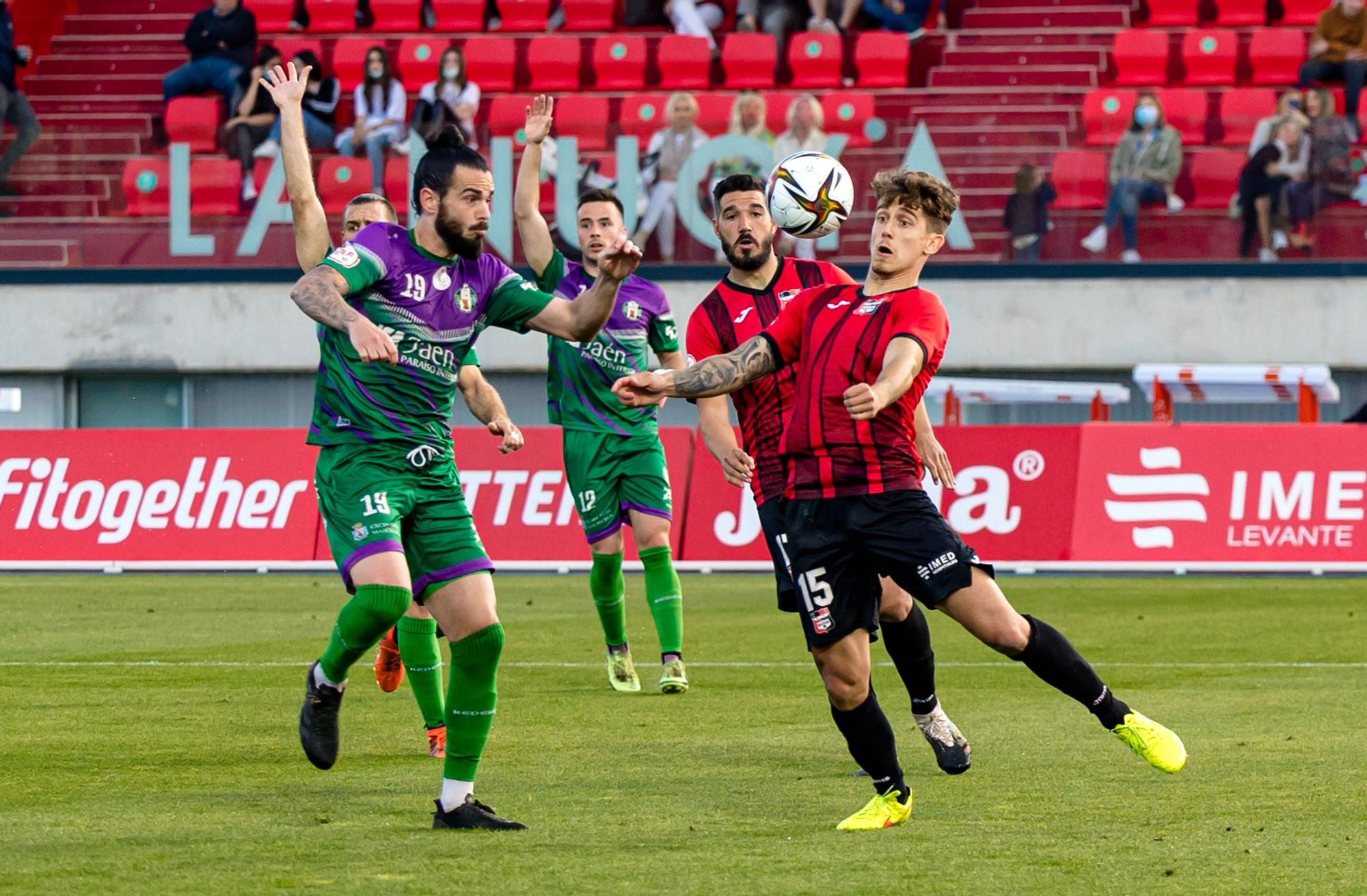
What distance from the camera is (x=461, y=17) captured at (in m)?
27.6

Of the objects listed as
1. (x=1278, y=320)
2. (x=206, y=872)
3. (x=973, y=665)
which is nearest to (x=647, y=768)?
(x=206, y=872)

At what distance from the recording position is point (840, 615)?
656cm

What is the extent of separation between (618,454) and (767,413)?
300 cm

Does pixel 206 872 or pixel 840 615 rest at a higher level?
pixel 840 615

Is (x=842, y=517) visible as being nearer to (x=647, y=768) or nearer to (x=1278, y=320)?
(x=647, y=768)

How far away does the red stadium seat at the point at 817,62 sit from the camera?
84.5ft

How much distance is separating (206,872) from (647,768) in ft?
7.86

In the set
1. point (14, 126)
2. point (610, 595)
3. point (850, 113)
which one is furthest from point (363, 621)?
point (14, 126)

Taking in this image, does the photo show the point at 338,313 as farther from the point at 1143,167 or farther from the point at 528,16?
the point at 528,16

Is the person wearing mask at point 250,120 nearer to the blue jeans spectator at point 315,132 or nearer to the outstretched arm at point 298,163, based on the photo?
the blue jeans spectator at point 315,132

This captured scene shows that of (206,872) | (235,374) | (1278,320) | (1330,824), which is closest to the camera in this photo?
(206,872)

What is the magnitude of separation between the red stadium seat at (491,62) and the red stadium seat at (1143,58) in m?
7.52

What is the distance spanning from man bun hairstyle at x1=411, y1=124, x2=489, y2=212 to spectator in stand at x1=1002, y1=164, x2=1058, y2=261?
15.9 m

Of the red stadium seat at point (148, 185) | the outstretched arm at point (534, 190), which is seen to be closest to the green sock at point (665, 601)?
the outstretched arm at point (534, 190)
